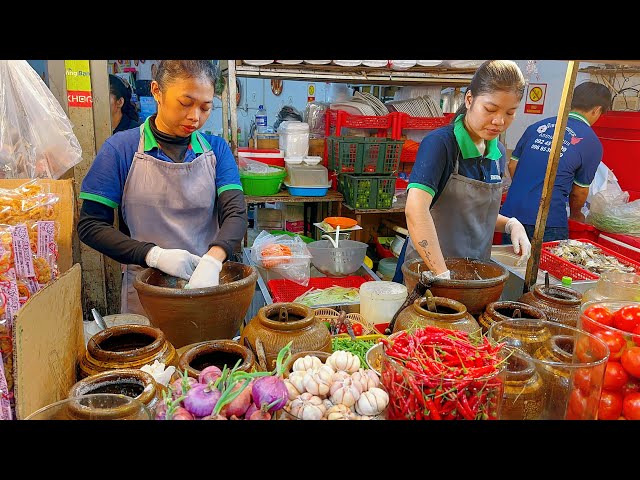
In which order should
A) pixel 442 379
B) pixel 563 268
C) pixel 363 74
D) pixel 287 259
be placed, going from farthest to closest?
pixel 363 74
pixel 287 259
pixel 563 268
pixel 442 379

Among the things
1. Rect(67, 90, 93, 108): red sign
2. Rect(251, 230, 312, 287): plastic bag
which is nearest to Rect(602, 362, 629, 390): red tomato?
Rect(251, 230, 312, 287): plastic bag

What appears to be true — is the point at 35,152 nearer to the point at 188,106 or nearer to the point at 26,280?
the point at 188,106

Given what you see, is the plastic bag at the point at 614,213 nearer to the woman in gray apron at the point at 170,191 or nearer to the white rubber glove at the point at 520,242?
the white rubber glove at the point at 520,242

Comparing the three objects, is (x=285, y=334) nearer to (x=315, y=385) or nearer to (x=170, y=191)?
(x=315, y=385)

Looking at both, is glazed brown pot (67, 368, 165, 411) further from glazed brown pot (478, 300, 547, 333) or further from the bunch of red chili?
glazed brown pot (478, 300, 547, 333)

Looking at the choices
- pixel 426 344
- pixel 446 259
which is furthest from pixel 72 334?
pixel 446 259

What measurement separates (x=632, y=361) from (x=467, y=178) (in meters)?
1.52

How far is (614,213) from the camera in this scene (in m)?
4.23

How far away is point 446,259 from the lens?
2.31 m

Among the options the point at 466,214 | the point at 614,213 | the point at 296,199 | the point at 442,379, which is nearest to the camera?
the point at 442,379

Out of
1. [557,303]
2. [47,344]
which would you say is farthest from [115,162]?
[557,303]

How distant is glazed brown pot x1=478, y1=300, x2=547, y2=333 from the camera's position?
5.37ft

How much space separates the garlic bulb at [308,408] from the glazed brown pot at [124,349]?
445 mm

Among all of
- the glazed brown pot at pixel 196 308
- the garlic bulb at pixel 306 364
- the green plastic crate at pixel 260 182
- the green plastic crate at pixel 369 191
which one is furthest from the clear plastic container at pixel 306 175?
the garlic bulb at pixel 306 364
